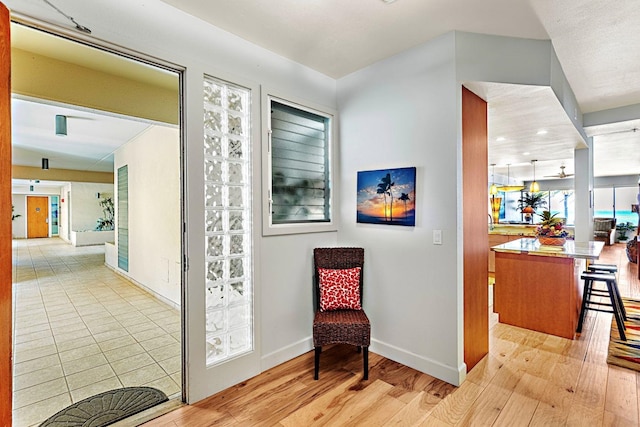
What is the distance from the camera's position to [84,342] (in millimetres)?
3354

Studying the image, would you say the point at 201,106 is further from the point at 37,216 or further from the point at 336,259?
the point at 37,216

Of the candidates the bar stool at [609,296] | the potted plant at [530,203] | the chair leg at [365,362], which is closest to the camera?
the chair leg at [365,362]

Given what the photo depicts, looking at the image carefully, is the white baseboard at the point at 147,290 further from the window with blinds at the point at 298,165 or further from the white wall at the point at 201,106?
the window with blinds at the point at 298,165

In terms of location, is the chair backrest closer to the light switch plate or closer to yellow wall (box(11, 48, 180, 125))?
the light switch plate

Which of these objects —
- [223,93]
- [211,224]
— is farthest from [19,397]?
[223,93]

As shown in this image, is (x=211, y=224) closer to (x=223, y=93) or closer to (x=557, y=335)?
(x=223, y=93)

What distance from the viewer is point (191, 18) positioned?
2234 millimetres

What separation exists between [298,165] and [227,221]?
99 cm

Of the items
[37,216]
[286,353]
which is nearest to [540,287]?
[286,353]

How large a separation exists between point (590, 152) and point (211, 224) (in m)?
6.33

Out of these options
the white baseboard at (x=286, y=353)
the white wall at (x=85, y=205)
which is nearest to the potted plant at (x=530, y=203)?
the white baseboard at (x=286, y=353)

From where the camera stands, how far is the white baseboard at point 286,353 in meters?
2.72

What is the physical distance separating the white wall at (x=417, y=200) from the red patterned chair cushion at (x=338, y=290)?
0.75 ft

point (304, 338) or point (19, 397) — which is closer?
point (19, 397)
